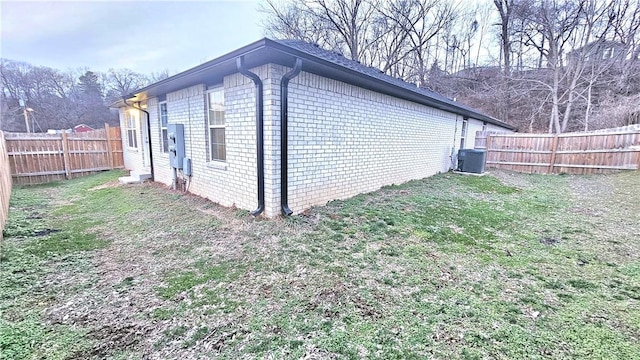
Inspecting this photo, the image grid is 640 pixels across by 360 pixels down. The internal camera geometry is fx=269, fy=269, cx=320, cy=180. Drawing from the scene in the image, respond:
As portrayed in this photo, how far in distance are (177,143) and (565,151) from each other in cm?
1400

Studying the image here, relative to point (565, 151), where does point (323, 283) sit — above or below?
below

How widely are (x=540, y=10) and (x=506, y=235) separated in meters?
20.3

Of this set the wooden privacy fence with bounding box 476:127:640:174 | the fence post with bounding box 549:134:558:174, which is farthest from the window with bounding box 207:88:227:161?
the fence post with bounding box 549:134:558:174

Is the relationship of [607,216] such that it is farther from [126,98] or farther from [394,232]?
[126,98]

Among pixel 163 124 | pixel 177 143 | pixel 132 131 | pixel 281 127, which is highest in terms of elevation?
pixel 163 124

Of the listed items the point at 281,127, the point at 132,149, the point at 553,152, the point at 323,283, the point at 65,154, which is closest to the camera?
the point at 323,283

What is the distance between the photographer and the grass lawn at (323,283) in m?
2.01

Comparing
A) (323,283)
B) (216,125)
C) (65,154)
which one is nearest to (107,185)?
(65,154)

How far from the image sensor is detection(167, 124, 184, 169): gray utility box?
20.9 ft

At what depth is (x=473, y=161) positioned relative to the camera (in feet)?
34.4

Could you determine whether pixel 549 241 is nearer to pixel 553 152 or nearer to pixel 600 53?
pixel 553 152

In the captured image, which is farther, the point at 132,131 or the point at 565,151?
the point at 565,151

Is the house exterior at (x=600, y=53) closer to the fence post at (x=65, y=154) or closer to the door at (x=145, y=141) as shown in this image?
the door at (x=145, y=141)

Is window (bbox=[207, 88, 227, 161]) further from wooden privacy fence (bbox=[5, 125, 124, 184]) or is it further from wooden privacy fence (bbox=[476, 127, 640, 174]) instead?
wooden privacy fence (bbox=[476, 127, 640, 174])
